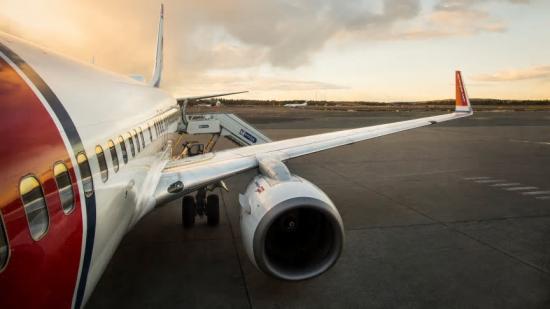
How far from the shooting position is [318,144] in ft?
29.6

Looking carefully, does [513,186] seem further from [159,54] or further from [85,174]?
[159,54]

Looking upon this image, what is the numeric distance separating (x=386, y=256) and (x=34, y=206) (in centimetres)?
577

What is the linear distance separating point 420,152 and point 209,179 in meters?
16.2

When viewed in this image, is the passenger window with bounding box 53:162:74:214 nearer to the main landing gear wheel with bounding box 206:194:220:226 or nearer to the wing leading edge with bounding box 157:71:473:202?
the wing leading edge with bounding box 157:71:473:202

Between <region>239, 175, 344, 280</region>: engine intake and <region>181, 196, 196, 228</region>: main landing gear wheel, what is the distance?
3103mm

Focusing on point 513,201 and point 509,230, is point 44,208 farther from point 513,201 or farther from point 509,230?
point 513,201

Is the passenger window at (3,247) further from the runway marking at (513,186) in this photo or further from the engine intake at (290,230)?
the runway marking at (513,186)

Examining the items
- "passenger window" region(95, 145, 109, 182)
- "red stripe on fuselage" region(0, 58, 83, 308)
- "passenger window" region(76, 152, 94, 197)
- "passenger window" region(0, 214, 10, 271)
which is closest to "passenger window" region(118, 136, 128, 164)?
"passenger window" region(95, 145, 109, 182)

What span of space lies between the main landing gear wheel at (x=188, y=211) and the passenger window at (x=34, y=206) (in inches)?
232

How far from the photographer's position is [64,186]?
10.5 feet

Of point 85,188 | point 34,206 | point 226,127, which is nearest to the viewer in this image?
point 34,206

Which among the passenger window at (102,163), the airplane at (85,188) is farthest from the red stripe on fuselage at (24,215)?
the passenger window at (102,163)

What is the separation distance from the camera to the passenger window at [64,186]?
3106 millimetres

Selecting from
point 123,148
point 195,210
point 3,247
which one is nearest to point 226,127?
point 195,210
